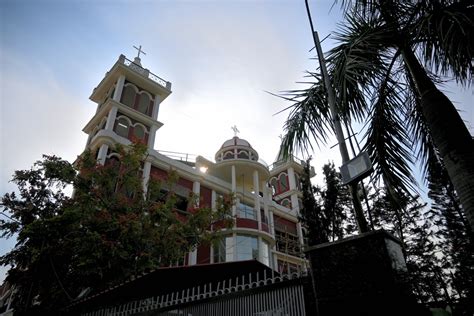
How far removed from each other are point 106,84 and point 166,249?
580 inches

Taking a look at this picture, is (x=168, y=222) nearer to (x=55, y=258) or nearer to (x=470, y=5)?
(x=55, y=258)

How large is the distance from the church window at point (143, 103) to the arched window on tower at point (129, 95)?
1.51ft

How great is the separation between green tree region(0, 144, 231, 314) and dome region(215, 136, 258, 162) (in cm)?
1016

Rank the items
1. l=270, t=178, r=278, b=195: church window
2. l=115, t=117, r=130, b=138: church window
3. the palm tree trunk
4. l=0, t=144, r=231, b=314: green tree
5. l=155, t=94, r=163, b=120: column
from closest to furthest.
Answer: the palm tree trunk
l=0, t=144, r=231, b=314: green tree
l=115, t=117, r=130, b=138: church window
l=155, t=94, r=163, b=120: column
l=270, t=178, r=278, b=195: church window

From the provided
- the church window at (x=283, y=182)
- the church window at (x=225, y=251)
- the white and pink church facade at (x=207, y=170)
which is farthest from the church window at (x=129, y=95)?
the church window at (x=283, y=182)

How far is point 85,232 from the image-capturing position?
27.8 feet

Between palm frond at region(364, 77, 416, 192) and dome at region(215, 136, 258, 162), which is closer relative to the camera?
palm frond at region(364, 77, 416, 192)

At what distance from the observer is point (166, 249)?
9.16 meters

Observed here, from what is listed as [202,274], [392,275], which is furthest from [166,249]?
[392,275]

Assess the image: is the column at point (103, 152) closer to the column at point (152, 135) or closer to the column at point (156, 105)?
the column at point (152, 135)

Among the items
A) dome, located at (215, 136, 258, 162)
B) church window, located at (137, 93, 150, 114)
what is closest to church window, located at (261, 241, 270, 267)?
dome, located at (215, 136, 258, 162)

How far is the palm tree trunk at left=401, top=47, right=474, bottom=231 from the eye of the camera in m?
2.36

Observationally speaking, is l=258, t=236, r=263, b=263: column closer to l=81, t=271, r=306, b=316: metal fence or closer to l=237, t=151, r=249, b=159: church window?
l=237, t=151, r=249, b=159: church window

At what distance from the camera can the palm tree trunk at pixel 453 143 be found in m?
2.36
